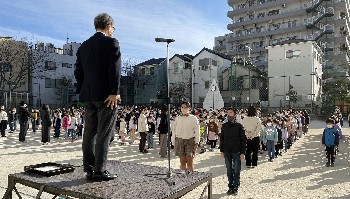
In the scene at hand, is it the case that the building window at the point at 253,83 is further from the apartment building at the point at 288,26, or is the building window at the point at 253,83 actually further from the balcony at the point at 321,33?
the balcony at the point at 321,33

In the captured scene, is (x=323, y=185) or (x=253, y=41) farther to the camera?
(x=253, y=41)

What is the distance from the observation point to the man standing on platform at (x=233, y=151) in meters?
6.86

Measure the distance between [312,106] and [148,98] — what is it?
969 inches

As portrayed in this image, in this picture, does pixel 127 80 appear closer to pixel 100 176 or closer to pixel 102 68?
pixel 102 68

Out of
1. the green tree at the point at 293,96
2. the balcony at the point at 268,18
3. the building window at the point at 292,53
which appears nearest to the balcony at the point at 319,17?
the balcony at the point at 268,18

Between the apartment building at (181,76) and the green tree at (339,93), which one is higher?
the apartment building at (181,76)

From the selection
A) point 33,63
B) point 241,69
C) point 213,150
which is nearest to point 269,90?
point 241,69

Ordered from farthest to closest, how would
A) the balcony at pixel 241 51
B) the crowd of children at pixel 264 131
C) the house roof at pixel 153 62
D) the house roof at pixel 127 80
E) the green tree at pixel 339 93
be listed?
the balcony at pixel 241 51, the house roof at pixel 127 80, the house roof at pixel 153 62, the green tree at pixel 339 93, the crowd of children at pixel 264 131

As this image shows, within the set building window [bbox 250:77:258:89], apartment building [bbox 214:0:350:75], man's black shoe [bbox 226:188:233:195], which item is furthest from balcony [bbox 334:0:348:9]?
man's black shoe [bbox 226:188:233:195]

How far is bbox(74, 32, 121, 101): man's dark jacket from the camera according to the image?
3.48m

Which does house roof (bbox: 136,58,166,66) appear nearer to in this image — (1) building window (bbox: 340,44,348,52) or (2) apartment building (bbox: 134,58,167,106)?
(2) apartment building (bbox: 134,58,167,106)

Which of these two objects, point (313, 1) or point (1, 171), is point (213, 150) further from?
point (313, 1)

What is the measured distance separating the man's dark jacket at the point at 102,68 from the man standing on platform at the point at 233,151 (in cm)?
Answer: 415

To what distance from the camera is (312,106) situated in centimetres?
3538
